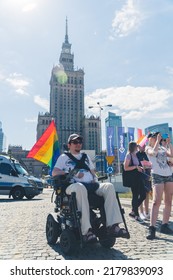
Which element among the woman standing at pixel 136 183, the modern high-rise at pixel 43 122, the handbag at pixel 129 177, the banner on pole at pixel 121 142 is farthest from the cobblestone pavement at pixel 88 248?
the modern high-rise at pixel 43 122

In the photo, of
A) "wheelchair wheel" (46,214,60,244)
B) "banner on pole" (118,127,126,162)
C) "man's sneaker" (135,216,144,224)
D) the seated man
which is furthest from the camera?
"banner on pole" (118,127,126,162)

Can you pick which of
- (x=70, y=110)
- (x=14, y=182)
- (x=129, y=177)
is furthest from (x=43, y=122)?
(x=129, y=177)

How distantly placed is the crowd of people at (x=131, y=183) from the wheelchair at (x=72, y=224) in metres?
0.09

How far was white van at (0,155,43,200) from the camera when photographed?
1588 cm

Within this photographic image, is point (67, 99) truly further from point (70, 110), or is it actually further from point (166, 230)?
point (166, 230)

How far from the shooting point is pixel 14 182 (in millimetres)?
15961

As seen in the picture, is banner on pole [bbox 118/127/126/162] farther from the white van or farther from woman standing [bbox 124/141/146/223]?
woman standing [bbox 124/141/146/223]

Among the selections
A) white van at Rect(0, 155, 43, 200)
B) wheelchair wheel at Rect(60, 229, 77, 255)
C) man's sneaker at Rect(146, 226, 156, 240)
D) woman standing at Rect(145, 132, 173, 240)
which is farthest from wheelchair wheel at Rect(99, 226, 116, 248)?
white van at Rect(0, 155, 43, 200)

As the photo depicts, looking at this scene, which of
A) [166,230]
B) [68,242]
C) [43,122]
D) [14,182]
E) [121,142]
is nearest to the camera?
[68,242]

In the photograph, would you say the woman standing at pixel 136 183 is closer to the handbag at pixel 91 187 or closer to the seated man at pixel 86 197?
the seated man at pixel 86 197

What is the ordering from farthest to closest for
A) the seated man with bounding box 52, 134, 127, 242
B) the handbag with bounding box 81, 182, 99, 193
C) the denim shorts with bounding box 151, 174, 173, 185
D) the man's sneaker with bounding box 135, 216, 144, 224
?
1. the man's sneaker with bounding box 135, 216, 144, 224
2. the denim shorts with bounding box 151, 174, 173, 185
3. the handbag with bounding box 81, 182, 99, 193
4. the seated man with bounding box 52, 134, 127, 242

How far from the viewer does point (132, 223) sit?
6504 millimetres

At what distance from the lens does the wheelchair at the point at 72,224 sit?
3.68 meters

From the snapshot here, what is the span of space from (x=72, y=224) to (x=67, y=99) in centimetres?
13026
